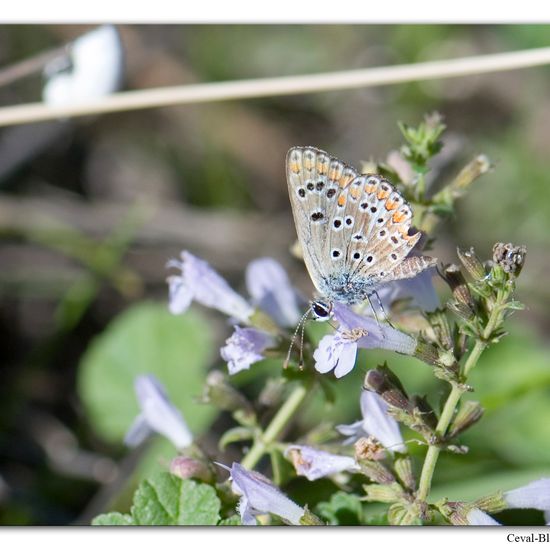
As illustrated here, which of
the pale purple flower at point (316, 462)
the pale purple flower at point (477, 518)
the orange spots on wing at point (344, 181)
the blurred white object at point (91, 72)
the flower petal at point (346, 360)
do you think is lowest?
the pale purple flower at point (477, 518)

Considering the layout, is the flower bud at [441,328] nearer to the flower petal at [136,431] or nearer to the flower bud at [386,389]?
the flower bud at [386,389]

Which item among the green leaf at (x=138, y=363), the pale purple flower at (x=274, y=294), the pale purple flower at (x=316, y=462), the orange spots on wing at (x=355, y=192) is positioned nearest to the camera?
the orange spots on wing at (x=355, y=192)

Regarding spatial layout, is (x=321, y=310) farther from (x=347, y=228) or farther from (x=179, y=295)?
(x=179, y=295)

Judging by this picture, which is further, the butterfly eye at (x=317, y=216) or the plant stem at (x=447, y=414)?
the butterfly eye at (x=317, y=216)

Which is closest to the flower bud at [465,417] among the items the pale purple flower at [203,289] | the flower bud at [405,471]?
the flower bud at [405,471]

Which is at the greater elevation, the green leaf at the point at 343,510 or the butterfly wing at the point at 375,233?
the butterfly wing at the point at 375,233
